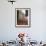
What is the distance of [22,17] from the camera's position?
5.47 metres

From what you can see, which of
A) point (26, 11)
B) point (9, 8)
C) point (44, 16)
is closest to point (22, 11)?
point (26, 11)

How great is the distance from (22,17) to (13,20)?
386 mm

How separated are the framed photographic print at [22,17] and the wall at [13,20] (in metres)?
0.12

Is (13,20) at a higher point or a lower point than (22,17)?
lower

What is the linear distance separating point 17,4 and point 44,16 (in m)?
1.19

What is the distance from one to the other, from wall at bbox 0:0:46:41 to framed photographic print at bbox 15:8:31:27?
121 mm

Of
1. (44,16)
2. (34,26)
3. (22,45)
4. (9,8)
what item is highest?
(9,8)

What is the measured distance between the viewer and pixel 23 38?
3605 mm

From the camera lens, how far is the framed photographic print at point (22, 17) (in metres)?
5.42

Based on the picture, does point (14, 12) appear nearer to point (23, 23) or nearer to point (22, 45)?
point (23, 23)

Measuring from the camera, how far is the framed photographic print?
542 centimetres

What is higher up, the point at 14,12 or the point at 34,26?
the point at 14,12

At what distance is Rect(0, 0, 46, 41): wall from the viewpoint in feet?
17.7

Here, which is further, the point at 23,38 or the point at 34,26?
the point at 34,26
